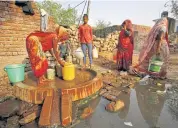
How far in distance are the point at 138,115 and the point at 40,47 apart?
247 cm

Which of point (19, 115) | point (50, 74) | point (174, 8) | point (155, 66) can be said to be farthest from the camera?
point (174, 8)

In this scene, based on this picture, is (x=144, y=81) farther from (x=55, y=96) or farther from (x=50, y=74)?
(x=55, y=96)

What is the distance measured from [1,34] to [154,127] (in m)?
5.11

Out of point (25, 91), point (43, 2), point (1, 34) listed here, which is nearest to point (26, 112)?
point (25, 91)

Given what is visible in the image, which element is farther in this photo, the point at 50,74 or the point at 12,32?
the point at 12,32

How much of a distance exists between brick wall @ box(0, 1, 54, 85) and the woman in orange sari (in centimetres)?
216

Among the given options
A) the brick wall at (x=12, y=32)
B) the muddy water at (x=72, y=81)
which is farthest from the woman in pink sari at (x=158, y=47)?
the brick wall at (x=12, y=32)

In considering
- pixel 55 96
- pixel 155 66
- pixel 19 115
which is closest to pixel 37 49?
pixel 55 96

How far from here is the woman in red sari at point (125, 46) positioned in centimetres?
616

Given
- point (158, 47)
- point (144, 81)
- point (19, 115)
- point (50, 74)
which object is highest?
point (158, 47)

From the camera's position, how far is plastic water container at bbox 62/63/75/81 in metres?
3.77

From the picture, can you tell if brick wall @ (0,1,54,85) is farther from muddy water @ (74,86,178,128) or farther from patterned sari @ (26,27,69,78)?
muddy water @ (74,86,178,128)

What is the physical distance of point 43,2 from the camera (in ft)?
96.1

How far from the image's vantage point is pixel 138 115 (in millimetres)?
3219
